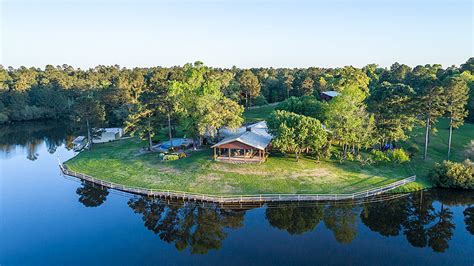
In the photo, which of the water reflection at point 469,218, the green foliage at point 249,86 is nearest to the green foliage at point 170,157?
the water reflection at point 469,218

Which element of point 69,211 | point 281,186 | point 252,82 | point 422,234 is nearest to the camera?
point 422,234

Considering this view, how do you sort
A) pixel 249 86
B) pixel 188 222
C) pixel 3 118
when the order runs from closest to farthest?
pixel 188 222, pixel 3 118, pixel 249 86

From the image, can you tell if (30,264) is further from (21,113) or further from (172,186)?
(21,113)

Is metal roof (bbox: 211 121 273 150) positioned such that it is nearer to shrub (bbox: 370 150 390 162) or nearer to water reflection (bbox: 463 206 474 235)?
shrub (bbox: 370 150 390 162)

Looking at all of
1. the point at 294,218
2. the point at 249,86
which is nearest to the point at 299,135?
the point at 294,218

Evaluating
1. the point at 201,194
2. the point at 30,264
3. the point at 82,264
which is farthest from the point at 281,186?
the point at 30,264

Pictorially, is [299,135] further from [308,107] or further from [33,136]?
[33,136]
